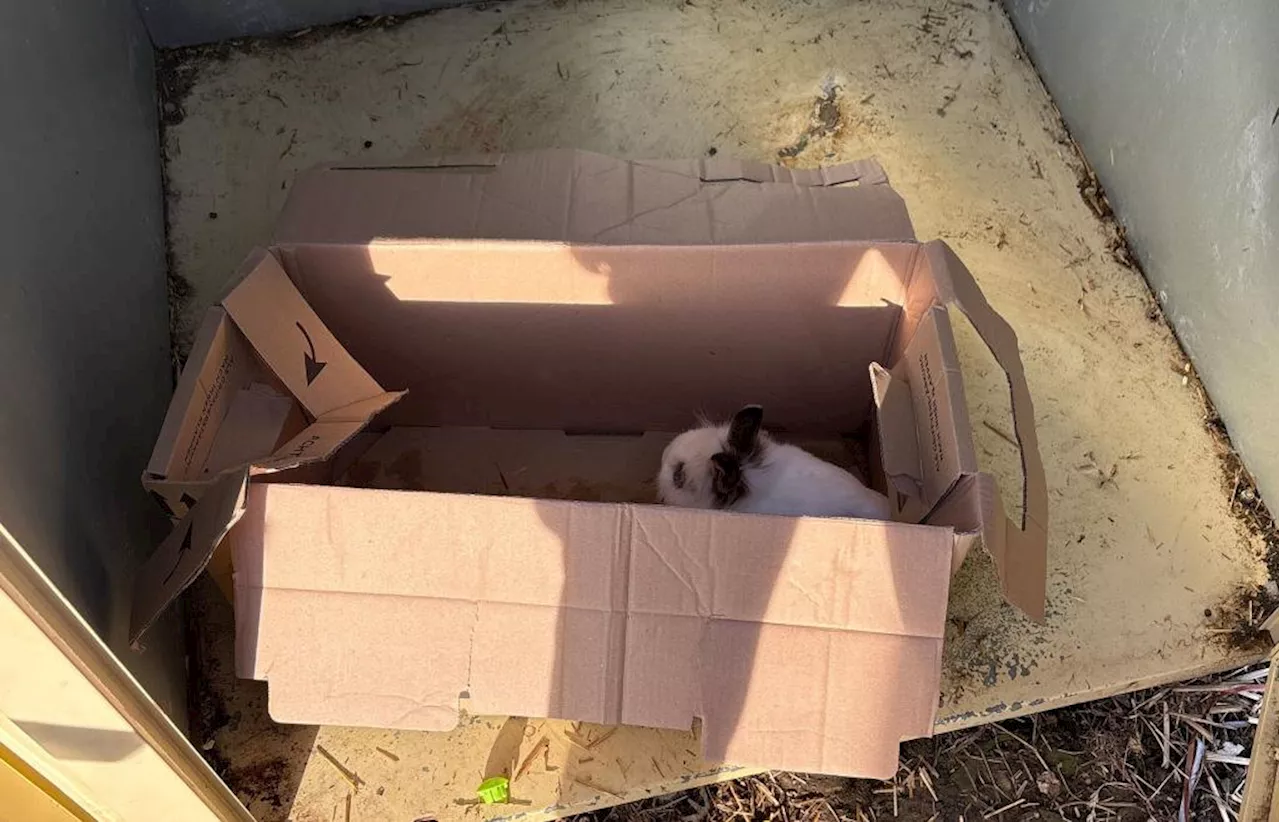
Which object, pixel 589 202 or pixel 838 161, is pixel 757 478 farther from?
pixel 838 161

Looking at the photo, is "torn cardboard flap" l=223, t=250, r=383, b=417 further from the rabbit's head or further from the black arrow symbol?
the rabbit's head

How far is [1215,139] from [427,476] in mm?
1786

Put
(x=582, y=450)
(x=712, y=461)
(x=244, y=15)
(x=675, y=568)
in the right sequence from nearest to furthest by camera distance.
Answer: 1. (x=675, y=568)
2. (x=712, y=461)
3. (x=582, y=450)
4. (x=244, y=15)

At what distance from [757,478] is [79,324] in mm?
1219

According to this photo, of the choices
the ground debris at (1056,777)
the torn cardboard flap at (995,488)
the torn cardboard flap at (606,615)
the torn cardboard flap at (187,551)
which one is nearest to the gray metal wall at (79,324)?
the torn cardboard flap at (187,551)

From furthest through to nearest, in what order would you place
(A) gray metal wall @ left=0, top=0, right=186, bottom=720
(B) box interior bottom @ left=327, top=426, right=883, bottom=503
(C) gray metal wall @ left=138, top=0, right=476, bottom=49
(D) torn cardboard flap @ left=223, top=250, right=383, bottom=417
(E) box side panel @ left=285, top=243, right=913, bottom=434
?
(C) gray metal wall @ left=138, top=0, right=476, bottom=49, (B) box interior bottom @ left=327, top=426, right=883, bottom=503, (E) box side panel @ left=285, top=243, right=913, bottom=434, (D) torn cardboard flap @ left=223, top=250, right=383, bottom=417, (A) gray metal wall @ left=0, top=0, right=186, bottom=720

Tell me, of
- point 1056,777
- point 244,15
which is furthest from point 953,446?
point 244,15

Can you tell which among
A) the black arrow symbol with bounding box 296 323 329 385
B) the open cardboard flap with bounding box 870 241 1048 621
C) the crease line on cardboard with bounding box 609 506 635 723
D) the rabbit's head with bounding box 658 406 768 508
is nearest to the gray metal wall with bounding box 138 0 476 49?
the black arrow symbol with bounding box 296 323 329 385

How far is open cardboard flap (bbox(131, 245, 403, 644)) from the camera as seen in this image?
4.32 feet

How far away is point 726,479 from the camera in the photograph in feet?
5.88

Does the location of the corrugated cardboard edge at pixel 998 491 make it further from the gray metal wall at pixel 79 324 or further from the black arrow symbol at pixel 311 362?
the gray metal wall at pixel 79 324

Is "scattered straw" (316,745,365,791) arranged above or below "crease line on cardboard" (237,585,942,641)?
below

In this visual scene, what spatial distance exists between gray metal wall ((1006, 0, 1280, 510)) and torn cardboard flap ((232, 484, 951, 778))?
111 cm

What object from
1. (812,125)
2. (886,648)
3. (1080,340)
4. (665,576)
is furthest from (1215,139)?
(665,576)
